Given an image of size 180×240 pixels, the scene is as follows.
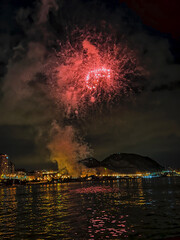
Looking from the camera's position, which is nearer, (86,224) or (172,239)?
(172,239)

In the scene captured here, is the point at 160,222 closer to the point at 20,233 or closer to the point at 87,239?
the point at 87,239

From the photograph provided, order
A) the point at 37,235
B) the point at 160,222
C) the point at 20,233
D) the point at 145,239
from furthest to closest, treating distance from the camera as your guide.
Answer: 1. the point at 160,222
2. the point at 20,233
3. the point at 37,235
4. the point at 145,239

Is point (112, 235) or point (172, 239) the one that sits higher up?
point (172, 239)

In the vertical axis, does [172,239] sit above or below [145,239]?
above

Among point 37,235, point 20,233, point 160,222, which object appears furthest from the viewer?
point 160,222

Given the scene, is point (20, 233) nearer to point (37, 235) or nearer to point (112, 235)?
point (37, 235)

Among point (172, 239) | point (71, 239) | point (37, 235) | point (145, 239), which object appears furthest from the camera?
point (37, 235)

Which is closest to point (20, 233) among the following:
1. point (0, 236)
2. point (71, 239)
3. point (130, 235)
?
point (0, 236)

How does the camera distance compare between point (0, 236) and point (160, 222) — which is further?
point (160, 222)

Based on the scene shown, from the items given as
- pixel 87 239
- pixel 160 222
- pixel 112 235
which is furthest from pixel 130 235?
pixel 160 222
